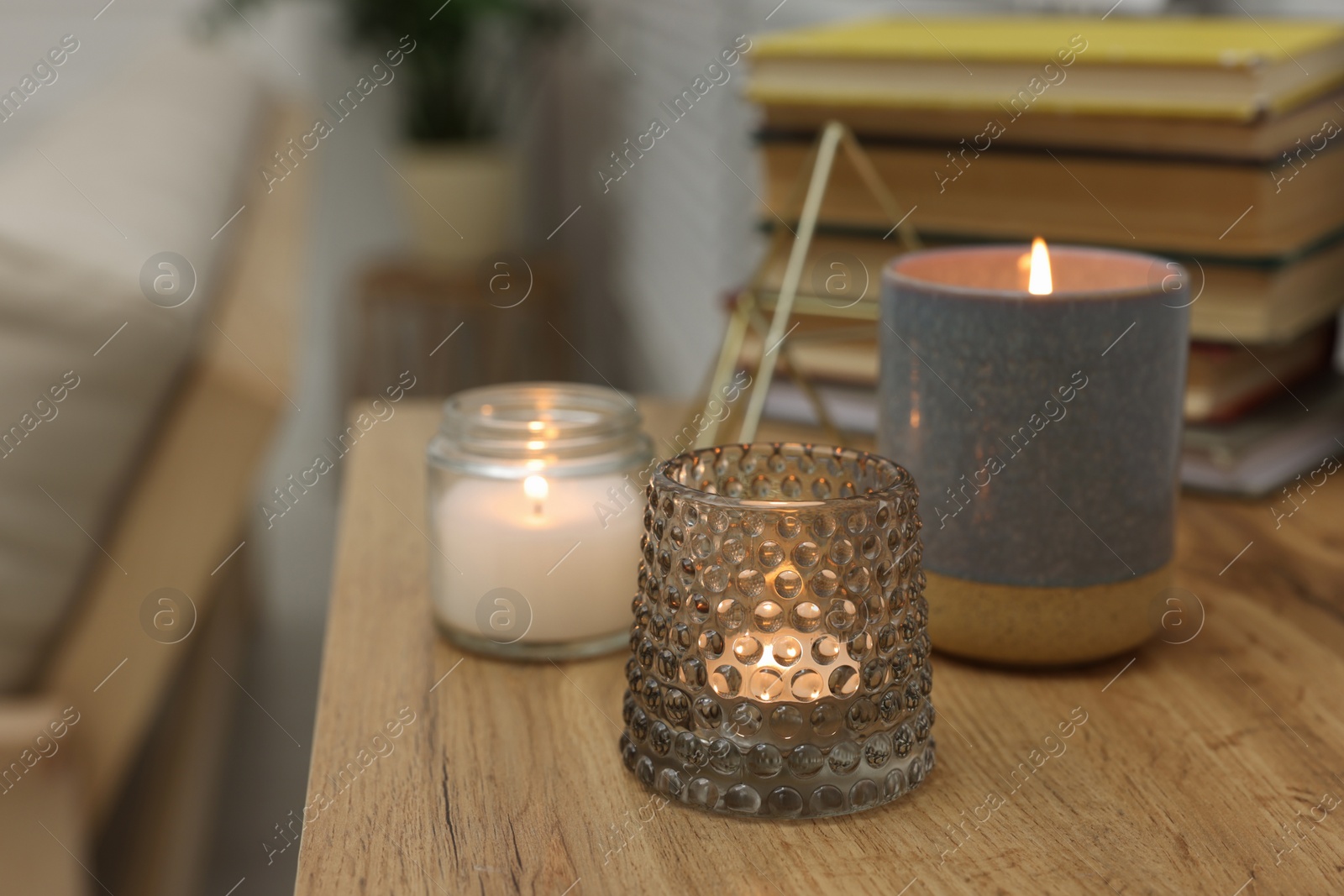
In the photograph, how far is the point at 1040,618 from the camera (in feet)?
1.68

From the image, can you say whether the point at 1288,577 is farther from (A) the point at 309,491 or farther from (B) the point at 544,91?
(B) the point at 544,91

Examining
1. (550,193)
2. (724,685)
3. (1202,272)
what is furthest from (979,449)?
(550,193)

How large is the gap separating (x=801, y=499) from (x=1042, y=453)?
112 mm

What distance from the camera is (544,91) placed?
3.08 meters

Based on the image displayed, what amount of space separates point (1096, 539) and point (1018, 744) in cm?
9

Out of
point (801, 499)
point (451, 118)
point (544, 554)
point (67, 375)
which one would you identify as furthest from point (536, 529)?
point (451, 118)

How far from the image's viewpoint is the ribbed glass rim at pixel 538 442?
58 centimetres

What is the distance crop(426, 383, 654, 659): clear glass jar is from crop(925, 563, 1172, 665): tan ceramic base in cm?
14

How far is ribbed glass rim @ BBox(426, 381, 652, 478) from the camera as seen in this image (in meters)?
0.58

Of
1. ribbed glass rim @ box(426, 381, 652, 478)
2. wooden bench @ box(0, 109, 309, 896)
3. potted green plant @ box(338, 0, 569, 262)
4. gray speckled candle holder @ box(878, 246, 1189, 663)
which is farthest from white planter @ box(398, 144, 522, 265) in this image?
gray speckled candle holder @ box(878, 246, 1189, 663)

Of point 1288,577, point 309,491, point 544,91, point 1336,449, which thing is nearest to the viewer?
point 1288,577

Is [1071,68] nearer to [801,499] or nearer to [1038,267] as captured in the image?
[1038,267]

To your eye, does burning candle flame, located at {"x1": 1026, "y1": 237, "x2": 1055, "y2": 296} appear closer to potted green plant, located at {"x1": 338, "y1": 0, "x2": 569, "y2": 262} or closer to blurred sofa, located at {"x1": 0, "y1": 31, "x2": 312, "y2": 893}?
blurred sofa, located at {"x1": 0, "y1": 31, "x2": 312, "y2": 893}

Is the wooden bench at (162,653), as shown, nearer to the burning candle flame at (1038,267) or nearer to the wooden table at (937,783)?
the wooden table at (937,783)
